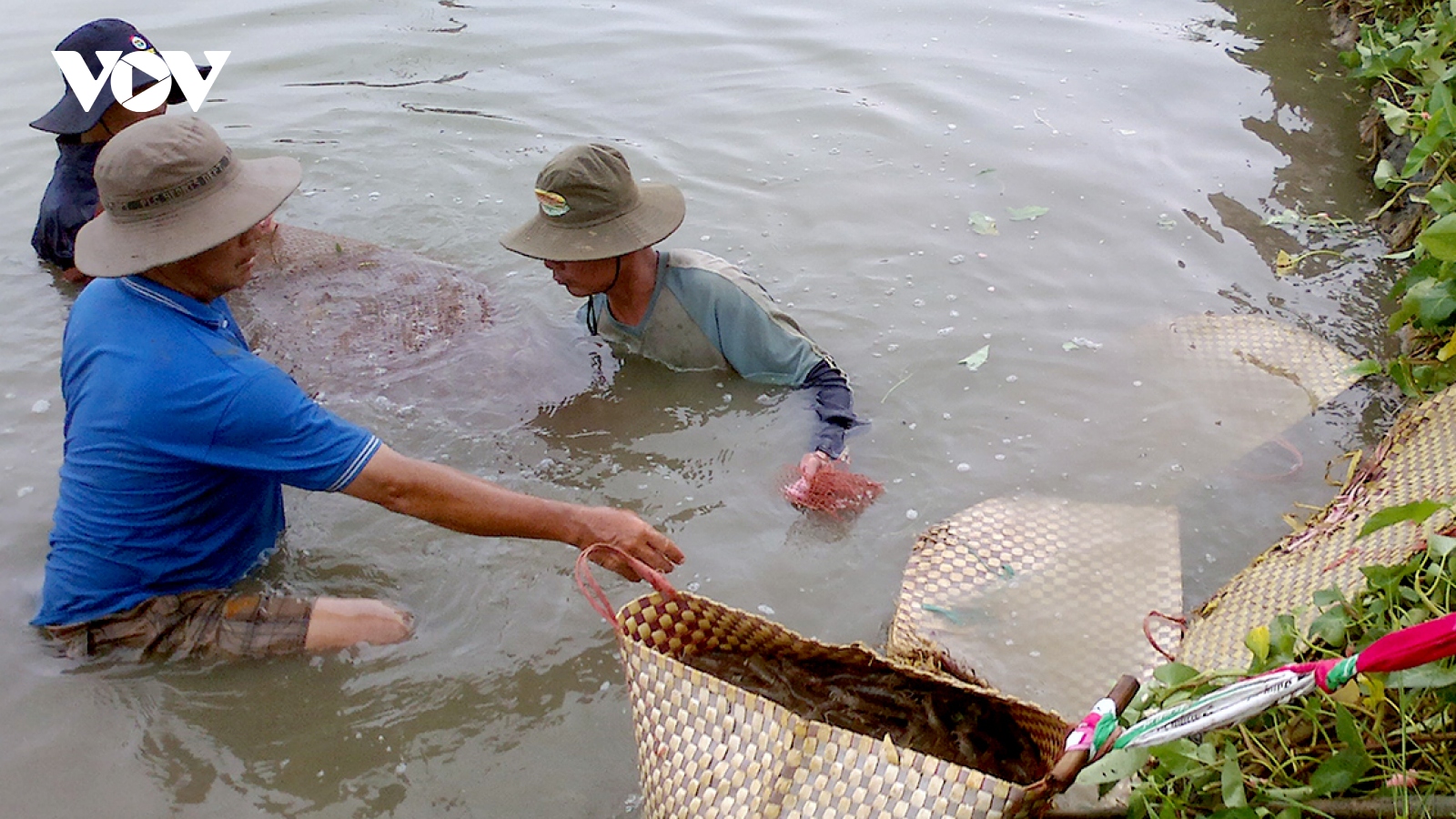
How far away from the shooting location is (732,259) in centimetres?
573

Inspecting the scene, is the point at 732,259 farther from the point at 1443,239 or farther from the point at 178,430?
the point at 1443,239

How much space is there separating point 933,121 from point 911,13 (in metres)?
1.93

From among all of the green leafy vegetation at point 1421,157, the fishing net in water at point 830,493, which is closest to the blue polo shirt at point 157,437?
the fishing net in water at point 830,493

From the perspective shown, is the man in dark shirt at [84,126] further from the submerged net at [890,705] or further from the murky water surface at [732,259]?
the submerged net at [890,705]

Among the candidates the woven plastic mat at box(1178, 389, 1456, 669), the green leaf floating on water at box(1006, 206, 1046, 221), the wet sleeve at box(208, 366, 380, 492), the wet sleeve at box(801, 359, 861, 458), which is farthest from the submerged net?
the green leaf floating on water at box(1006, 206, 1046, 221)

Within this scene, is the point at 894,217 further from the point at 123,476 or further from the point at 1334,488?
the point at 123,476

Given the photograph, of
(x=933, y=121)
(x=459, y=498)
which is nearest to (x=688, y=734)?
(x=459, y=498)

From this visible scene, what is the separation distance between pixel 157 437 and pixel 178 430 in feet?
0.24

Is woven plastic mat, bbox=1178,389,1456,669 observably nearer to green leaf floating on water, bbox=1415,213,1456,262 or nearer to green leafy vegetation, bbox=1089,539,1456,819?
green leafy vegetation, bbox=1089,539,1456,819

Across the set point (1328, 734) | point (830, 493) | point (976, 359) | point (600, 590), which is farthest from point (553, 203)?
point (1328, 734)

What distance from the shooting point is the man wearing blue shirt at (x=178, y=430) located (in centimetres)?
291

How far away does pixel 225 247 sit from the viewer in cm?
300

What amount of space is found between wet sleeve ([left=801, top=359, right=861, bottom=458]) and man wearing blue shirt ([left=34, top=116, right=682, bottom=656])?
1.35 meters

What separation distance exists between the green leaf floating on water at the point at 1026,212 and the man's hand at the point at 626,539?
3.69 meters
